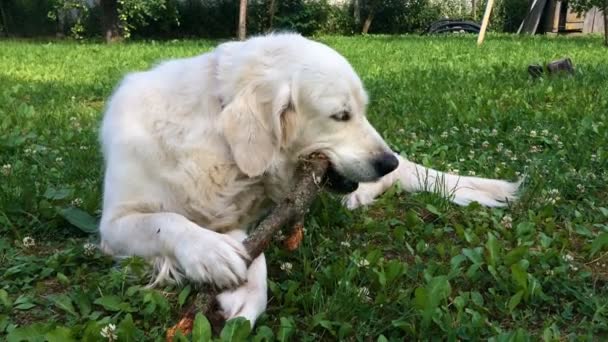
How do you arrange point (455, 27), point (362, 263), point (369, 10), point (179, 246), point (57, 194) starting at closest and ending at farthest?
point (179, 246)
point (362, 263)
point (57, 194)
point (455, 27)
point (369, 10)

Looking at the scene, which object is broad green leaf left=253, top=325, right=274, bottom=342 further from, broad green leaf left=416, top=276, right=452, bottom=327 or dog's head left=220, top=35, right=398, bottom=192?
dog's head left=220, top=35, right=398, bottom=192

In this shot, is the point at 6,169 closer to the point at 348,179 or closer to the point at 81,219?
the point at 81,219

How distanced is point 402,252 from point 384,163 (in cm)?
38

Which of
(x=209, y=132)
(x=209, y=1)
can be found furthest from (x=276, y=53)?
(x=209, y=1)

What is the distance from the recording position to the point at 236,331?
5.83ft

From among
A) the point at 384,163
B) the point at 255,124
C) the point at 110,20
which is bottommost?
the point at 384,163

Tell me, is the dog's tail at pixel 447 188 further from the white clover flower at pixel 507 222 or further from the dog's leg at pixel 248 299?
the dog's leg at pixel 248 299

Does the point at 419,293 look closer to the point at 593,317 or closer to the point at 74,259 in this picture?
the point at 593,317

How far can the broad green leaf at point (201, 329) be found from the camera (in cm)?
174

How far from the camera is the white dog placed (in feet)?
7.95

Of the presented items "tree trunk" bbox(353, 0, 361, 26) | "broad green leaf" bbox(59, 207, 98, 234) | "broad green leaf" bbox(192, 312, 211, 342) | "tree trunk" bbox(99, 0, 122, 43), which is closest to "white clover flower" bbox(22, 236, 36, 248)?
"broad green leaf" bbox(59, 207, 98, 234)

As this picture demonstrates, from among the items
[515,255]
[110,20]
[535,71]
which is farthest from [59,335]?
[110,20]

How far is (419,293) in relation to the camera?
200 centimetres

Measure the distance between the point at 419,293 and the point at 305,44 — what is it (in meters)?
1.18
